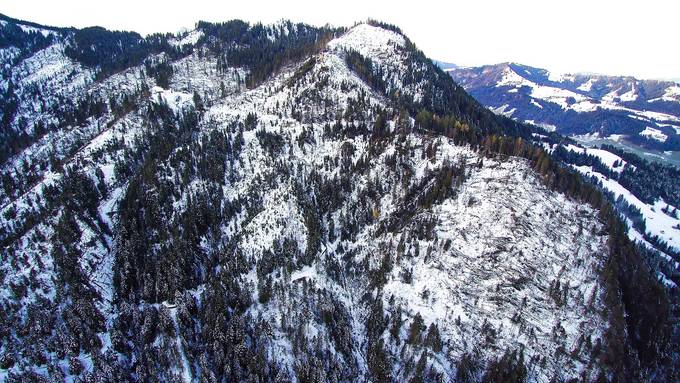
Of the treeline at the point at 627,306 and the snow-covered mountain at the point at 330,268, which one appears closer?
the treeline at the point at 627,306

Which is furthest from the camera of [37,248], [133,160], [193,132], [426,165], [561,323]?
[193,132]

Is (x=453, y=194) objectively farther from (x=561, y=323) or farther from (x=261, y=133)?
(x=261, y=133)

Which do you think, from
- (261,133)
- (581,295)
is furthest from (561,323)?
(261,133)

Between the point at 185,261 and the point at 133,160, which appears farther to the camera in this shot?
the point at 133,160

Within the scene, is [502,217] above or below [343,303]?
above

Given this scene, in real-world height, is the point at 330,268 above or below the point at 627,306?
below

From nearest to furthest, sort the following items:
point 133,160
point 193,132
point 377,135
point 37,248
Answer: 1. point 37,248
2. point 377,135
3. point 133,160
4. point 193,132

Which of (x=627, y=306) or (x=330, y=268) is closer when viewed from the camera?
(x=627, y=306)

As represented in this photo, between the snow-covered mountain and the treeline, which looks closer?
the treeline
